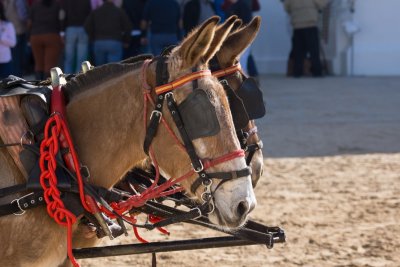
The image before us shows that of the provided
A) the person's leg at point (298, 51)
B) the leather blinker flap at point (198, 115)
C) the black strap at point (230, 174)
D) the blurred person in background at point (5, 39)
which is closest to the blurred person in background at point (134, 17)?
the blurred person in background at point (5, 39)

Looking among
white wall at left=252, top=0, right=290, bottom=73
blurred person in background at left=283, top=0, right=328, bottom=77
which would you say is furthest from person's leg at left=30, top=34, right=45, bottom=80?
white wall at left=252, top=0, right=290, bottom=73

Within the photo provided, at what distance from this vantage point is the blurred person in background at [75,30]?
1465cm

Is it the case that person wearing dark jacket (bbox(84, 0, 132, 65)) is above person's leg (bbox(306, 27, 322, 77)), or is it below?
above

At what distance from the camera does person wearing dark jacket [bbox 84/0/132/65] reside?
14078 millimetres

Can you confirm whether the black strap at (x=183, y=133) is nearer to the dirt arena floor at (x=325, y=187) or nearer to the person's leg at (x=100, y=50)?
the dirt arena floor at (x=325, y=187)

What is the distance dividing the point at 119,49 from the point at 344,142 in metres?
4.42

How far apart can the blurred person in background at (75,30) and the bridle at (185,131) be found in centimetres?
1090

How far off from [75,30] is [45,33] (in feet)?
1.64

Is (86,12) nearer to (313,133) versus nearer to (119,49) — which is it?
(119,49)

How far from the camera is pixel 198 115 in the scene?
12.7ft

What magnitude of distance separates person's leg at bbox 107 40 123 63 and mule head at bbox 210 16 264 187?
8.88 m

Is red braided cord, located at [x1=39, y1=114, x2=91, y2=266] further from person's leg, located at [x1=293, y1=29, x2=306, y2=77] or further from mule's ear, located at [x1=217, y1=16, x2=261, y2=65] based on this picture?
person's leg, located at [x1=293, y1=29, x2=306, y2=77]

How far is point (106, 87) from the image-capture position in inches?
165

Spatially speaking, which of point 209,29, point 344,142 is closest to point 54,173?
point 209,29
